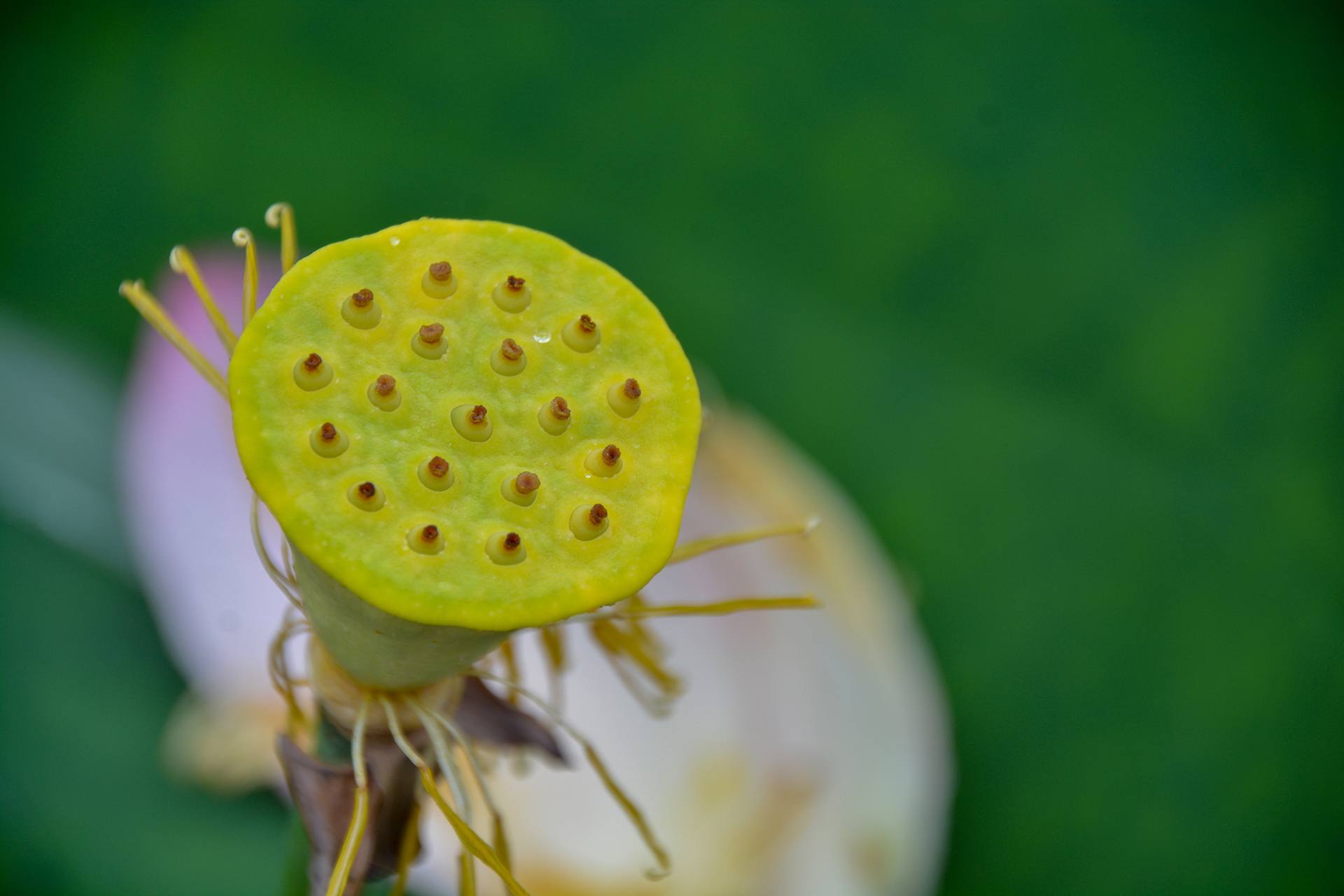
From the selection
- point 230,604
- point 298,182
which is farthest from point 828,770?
point 298,182

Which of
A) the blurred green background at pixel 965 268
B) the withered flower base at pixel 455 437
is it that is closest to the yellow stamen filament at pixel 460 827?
the withered flower base at pixel 455 437

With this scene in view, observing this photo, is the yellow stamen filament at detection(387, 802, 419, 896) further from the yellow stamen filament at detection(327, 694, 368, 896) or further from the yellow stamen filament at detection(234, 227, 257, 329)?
the yellow stamen filament at detection(234, 227, 257, 329)

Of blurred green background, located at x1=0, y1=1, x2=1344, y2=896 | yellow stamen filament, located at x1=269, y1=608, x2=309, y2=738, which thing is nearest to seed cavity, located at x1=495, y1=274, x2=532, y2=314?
yellow stamen filament, located at x1=269, y1=608, x2=309, y2=738

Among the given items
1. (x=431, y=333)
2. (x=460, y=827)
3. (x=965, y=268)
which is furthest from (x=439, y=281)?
(x=965, y=268)

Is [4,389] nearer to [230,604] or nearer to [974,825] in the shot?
[230,604]

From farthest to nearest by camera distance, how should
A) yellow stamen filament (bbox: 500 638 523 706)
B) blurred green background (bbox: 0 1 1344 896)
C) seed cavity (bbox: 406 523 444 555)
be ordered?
1. blurred green background (bbox: 0 1 1344 896)
2. yellow stamen filament (bbox: 500 638 523 706)
3. seed cavity (bbox: 406 523 444 555)

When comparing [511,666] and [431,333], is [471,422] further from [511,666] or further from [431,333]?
[511,666]

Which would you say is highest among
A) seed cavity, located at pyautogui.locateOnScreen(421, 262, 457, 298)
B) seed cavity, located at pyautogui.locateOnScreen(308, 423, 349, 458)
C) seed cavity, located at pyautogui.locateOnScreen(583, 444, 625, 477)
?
seed cavity, located at pyautogui.locateOnScreen(421, 262, 457, 298)

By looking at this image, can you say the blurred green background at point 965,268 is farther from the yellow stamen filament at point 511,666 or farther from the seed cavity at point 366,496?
the seed cavity at point 366,496
